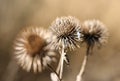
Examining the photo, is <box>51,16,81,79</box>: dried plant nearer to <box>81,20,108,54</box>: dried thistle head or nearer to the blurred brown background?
<box>81,20,108,54</box>: dried thistle head

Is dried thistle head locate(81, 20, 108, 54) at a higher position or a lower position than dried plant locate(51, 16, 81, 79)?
higher

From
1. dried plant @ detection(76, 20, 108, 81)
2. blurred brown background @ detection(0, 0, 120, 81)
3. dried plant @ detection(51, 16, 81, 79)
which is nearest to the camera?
dried plant @ detection(51, 16, 81, 79)

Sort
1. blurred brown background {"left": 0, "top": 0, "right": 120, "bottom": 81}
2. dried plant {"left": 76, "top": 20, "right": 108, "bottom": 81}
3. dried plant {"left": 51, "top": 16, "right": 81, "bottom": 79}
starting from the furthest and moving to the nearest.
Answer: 1. blurred brown background {"left": 0, "top": 0, "right": 120, "bottom": 81}
2. dried plant {"left": 76, "top": 20, "right": 108, "bottom": 81}
3. dried plant {"left": 51, "top": 16, "right": 81, "bottom": 79}

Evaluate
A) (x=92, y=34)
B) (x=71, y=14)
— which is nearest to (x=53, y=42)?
(x=92, y=34)

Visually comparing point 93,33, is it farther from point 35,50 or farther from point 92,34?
point 35,50

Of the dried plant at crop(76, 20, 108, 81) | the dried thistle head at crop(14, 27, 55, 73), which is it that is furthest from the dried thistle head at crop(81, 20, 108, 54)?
the dried thistle head at crop(14, 27, 55, 73)

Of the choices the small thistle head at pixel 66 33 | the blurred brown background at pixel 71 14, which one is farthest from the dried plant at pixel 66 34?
the blurred brown background at pixel 71 14
